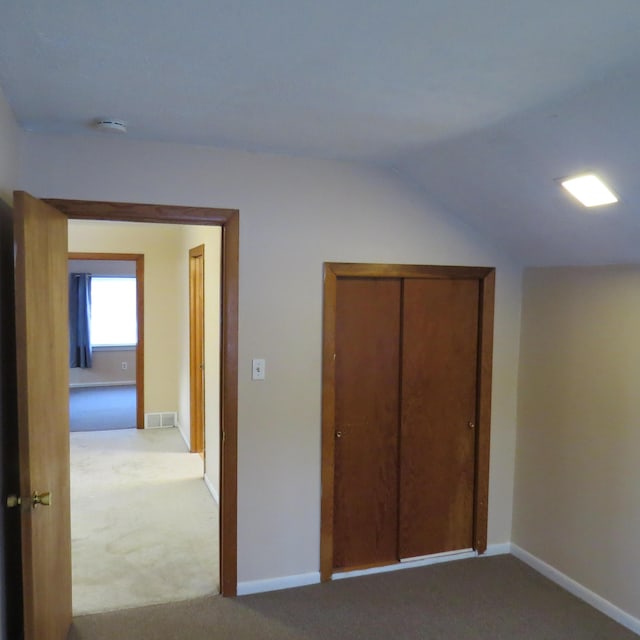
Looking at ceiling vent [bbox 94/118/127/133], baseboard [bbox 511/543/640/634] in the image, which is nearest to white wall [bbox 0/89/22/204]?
ceiling vent [bbox 94/118/127/133]

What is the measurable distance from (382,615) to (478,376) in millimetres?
1421

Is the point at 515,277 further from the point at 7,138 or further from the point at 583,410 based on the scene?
the point at 7,138

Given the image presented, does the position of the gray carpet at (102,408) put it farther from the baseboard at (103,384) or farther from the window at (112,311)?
the window at (112,311)

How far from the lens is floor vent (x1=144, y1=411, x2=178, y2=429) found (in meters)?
6.48

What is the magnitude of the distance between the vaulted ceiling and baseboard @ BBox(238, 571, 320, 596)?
2.22 m

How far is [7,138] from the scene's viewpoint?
7.18ft

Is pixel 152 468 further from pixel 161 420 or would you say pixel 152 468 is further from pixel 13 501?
pixel 13 501

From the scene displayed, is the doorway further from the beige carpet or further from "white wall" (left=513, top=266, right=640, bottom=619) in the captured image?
"white wall" (left=513, top=266, right=640, bottom=619)

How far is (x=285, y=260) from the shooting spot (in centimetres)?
297

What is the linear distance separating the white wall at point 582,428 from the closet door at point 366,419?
2.74 ft

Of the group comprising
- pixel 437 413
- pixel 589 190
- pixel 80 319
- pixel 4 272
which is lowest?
pixel 437 413

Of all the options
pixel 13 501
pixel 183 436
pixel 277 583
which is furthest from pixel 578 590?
pixel 183 436

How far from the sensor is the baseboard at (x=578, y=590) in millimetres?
2770

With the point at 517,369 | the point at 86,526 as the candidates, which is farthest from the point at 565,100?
the point at 86,526
